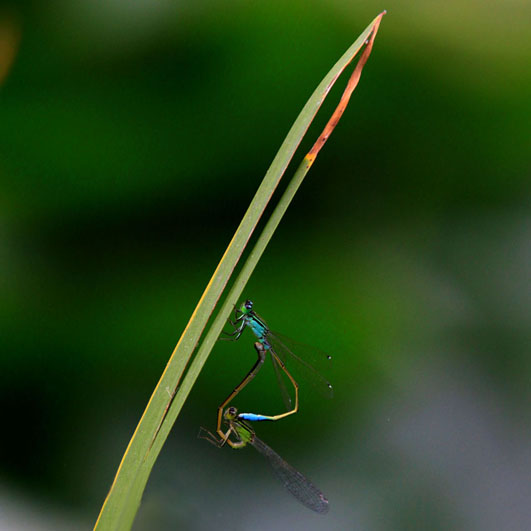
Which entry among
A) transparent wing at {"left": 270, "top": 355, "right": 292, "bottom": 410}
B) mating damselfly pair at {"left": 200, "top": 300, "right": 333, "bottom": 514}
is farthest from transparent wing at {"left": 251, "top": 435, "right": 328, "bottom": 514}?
transparent wing at {"left": 270, "top": 355, "right": 292, "bottom": 410}

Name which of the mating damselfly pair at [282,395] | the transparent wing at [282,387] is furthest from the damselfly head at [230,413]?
the transparent wing at [282,387]

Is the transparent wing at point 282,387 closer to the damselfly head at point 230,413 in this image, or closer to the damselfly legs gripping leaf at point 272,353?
the damselfly legs gripping leaf at point 272,353

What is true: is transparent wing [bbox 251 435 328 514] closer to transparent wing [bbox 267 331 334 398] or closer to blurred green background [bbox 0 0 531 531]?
blurred green background [bbox 0 0 531 531]

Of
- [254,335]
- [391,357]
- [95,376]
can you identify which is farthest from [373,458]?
[95,376]

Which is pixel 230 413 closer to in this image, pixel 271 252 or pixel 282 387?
pixel 282 387

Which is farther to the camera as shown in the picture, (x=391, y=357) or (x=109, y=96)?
(x=391, y=357)

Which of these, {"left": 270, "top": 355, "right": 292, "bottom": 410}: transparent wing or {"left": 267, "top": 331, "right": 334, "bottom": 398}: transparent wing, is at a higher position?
{"left": 267, "top": 331, "right": 334, "bottom": 398}: transparent wing

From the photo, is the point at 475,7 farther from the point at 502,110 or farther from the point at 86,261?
the point at 86,261
